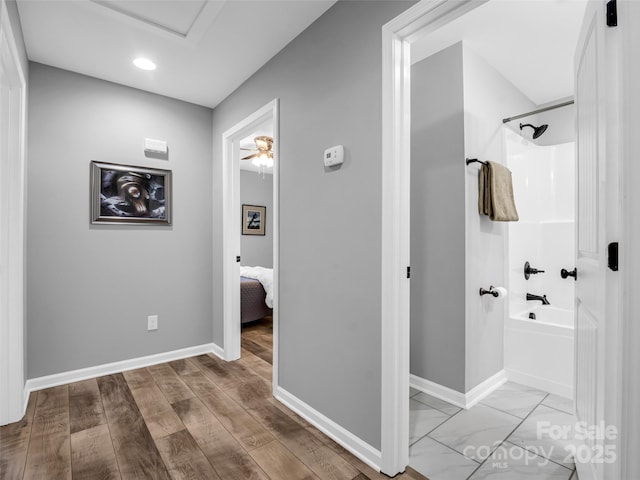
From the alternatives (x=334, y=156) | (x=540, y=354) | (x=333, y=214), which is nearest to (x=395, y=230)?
(x=333, y=214)

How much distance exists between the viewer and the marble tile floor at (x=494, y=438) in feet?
5.18

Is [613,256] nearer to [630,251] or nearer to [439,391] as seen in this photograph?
[630,251]

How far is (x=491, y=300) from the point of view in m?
2.48

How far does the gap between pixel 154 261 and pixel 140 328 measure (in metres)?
0.60

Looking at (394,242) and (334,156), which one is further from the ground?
(334,156)

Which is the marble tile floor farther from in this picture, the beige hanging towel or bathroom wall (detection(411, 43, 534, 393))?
the beige hanging towel

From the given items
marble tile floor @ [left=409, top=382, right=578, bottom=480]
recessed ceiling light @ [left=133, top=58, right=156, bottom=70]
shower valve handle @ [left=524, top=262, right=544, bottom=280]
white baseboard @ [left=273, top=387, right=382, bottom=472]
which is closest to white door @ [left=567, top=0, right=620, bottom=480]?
marble tile floor @ [left=409, top=382, right=578, bottom=480]

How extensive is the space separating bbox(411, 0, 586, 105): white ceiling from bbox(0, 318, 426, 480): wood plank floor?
2.60m

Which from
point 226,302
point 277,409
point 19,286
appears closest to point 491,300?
point 277,409

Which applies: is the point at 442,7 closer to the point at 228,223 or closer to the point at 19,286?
the point at 228,223

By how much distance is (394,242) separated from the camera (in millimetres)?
1540

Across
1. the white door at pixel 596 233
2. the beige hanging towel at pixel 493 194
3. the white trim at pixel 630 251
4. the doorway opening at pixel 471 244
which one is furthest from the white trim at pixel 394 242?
the beige hanging towel at pixel 493 194

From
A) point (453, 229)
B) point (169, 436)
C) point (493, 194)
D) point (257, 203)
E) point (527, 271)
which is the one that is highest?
point (257, 203)

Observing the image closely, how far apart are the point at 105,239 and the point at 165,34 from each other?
5.49 feet
